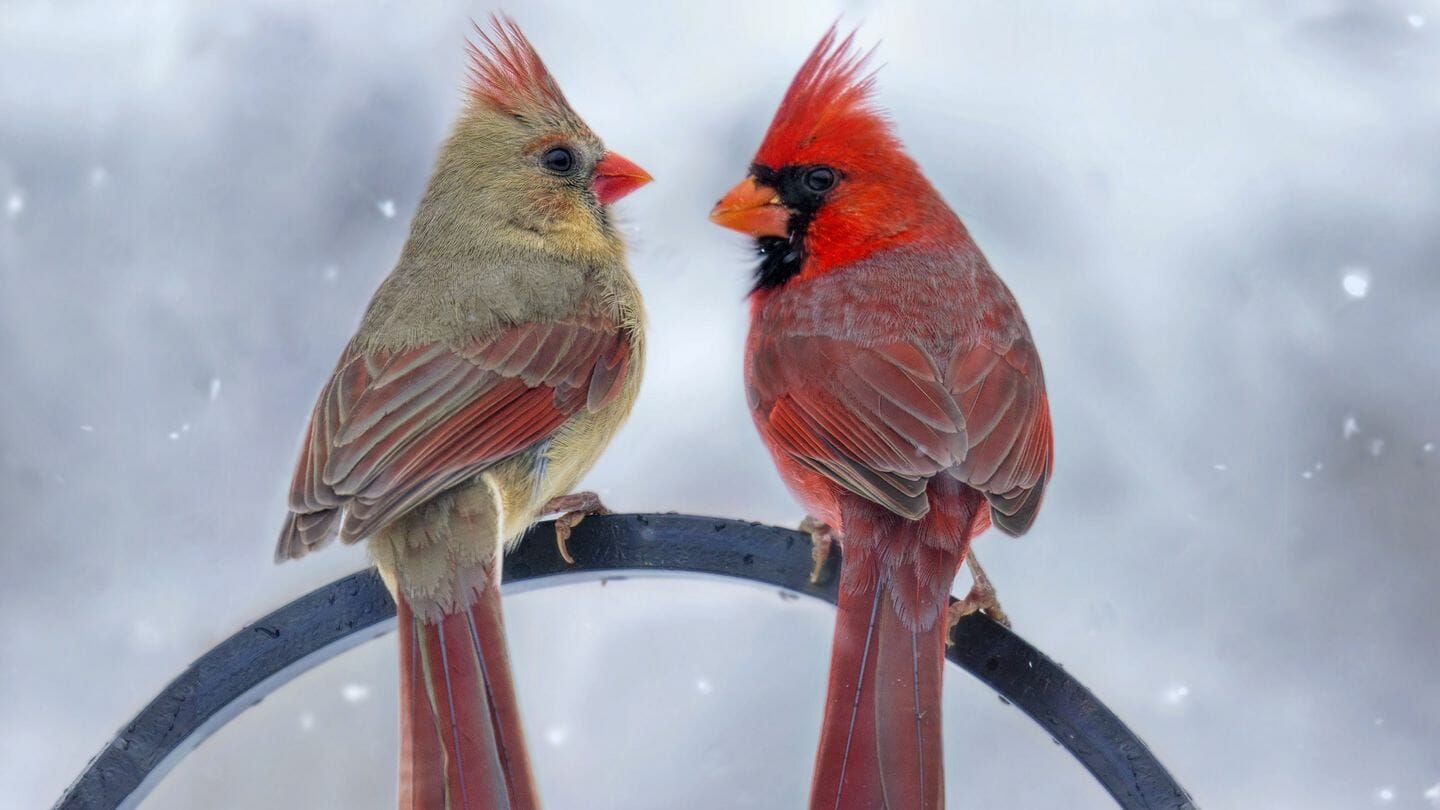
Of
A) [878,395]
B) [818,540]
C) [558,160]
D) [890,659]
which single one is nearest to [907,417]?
[878,395]

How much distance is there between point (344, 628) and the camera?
1.59 metres

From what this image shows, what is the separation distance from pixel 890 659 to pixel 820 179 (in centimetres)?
81

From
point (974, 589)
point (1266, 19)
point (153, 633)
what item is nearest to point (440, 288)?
point (974, 589)

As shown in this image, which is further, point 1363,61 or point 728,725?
point 1363,61

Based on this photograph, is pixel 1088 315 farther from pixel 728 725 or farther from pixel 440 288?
pixel 440 288

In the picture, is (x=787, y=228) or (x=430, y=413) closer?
(x=430, y=413)

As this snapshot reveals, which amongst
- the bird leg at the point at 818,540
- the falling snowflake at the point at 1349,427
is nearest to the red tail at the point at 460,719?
the bird leg at the point at 818,540

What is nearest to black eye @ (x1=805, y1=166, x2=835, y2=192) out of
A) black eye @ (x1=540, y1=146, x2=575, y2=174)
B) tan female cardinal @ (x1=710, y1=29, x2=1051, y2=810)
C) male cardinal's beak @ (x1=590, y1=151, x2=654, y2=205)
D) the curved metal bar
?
tan female cardinal @ (x1=710, y1=29, x2=1051, y2=810)

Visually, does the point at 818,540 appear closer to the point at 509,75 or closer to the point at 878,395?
the point at 878,395

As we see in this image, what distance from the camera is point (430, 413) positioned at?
5.63ft

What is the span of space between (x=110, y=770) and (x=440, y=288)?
745 mm

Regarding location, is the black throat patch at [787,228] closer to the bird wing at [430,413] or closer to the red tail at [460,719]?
the bird wing at [430,413]

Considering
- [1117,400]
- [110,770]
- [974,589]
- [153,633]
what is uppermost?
[1117,400]

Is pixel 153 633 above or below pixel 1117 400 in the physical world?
below
